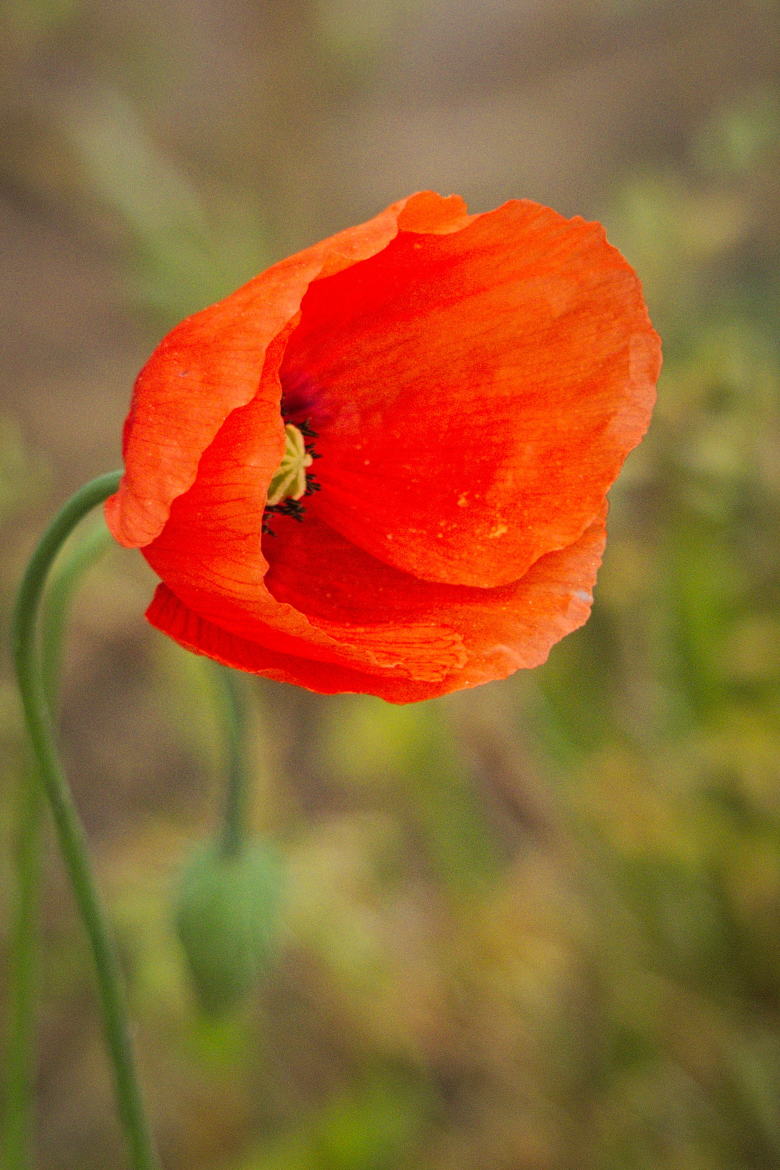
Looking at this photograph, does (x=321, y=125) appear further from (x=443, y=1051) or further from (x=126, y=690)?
(x=443, y=1051)

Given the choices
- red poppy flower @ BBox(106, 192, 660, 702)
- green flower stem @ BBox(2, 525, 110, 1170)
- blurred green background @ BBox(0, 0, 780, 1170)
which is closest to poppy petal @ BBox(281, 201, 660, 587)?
red poppy flower @ BBox(106, 192, 660, 702)

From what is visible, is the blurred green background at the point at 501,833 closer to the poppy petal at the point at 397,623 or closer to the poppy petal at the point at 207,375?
the poppy petal at the point at 397,623

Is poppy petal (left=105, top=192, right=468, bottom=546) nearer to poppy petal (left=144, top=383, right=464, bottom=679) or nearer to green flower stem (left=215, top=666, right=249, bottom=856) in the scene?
poppy petal (left=144, top=383, right=464, bottom=679)

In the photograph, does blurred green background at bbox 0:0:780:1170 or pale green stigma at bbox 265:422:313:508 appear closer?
pale green stigma at bbox 265:422:313:508

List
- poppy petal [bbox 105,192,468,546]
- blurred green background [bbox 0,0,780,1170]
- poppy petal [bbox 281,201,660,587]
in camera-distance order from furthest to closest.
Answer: blurred green background [bbox 0,0,780,1170], poppy petal [bbox 281,201,660,587], poppy petal [bbox 105,192,468,546]

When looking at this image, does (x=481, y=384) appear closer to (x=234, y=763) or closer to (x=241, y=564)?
(x=241, y=564)

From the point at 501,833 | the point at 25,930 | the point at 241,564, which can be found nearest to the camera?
the point at 241,564

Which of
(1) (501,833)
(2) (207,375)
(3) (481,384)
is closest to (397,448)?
(3) (481,384)
